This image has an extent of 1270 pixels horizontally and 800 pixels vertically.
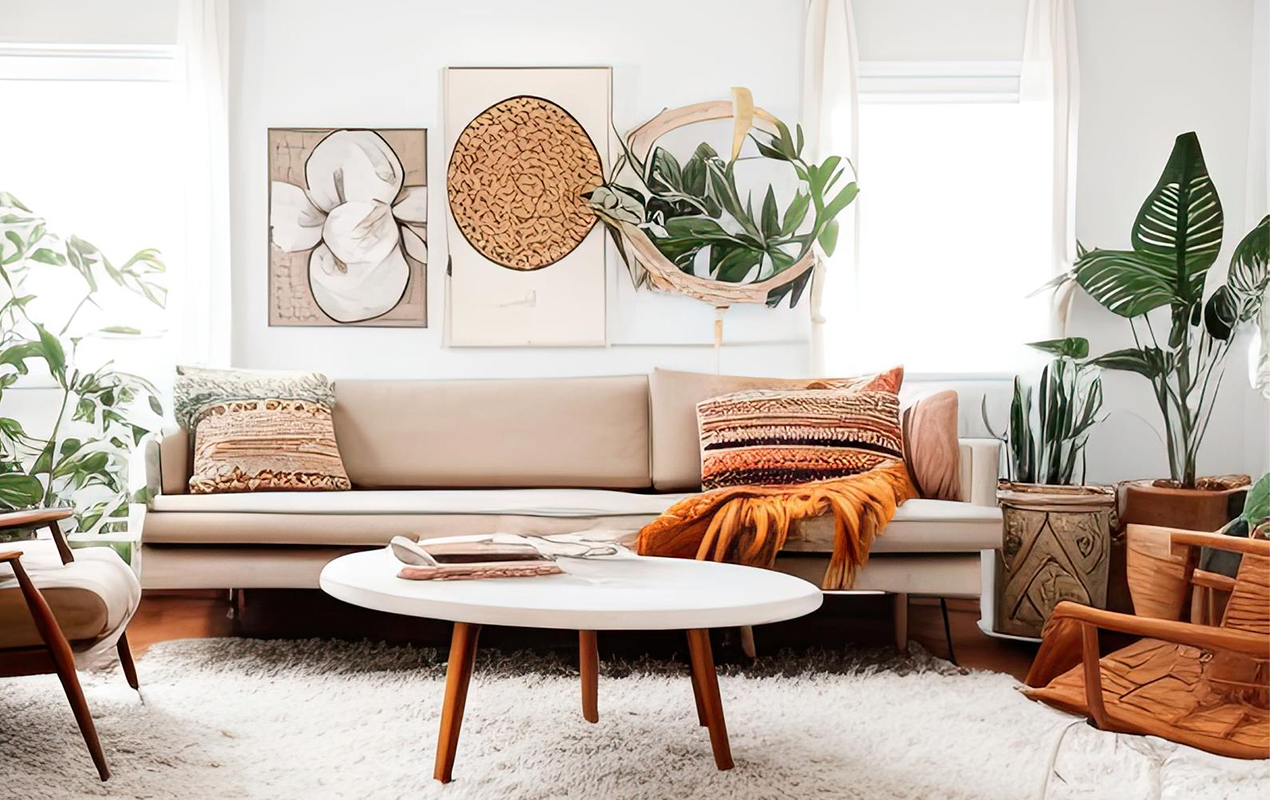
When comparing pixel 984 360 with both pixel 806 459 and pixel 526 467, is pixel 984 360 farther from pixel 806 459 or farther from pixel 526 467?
pixel 526 467

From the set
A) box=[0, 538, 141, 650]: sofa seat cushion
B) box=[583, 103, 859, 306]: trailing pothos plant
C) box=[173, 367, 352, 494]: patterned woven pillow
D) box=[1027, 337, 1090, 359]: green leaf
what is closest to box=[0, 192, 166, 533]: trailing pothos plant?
box=[173, 367, 352, 494]: patterned woven pillow

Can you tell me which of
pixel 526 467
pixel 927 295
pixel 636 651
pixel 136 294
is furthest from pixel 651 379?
pixel 136 294

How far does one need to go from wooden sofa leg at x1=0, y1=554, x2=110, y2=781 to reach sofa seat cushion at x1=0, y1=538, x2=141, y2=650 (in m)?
0.04

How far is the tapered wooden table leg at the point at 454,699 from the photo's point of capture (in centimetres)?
205

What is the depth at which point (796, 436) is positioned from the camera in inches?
133

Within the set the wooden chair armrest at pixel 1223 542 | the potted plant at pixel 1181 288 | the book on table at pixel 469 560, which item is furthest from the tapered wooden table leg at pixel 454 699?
the potted plant at pixel 1181 288

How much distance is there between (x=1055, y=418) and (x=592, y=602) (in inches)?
96.5

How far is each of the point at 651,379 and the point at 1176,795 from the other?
2.17 metres

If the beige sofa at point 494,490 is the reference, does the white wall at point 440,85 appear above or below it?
above

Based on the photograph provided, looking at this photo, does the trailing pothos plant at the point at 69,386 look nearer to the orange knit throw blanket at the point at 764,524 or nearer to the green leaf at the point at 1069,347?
the orange knit throw blanket at the point at 764,524

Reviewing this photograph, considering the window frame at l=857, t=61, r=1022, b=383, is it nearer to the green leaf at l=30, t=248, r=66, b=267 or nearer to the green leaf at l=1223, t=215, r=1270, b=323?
the green leaf at l=1223, t=215, r=1270, b=323

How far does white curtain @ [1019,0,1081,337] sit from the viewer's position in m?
4.16

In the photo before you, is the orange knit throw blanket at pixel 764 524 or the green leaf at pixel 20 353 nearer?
the orange knit throw blanket at pixel 764 524

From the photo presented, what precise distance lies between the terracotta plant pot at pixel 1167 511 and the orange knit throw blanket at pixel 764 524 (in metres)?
1.03
